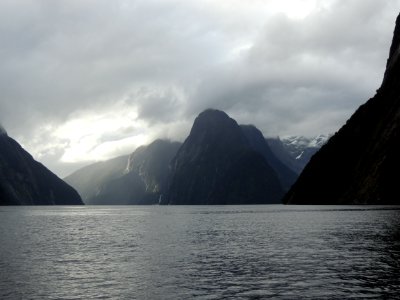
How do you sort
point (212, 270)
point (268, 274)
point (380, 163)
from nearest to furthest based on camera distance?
point (268, 274)
point (212, 270)
point (380, 163)

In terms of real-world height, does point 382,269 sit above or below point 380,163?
below

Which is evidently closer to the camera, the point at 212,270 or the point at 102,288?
the point at 102,288

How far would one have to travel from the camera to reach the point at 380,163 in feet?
618

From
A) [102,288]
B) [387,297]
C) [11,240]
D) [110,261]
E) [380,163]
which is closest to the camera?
[387,297]

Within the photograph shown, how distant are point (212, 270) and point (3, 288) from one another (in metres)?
16.8

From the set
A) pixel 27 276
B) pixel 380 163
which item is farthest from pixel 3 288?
pixel 380 163

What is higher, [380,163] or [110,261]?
[380,163]

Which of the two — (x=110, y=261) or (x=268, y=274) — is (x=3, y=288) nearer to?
(x=110, y=261)

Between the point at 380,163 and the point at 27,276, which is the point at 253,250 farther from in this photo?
the point at 380,163

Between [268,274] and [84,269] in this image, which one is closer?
[268,274]

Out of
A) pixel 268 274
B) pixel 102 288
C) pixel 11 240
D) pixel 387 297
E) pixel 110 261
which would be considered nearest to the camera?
pixel 387 297

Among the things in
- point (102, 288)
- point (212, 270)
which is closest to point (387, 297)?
point (212, 270)

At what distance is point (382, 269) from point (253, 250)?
1804cm

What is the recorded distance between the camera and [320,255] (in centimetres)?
4866
